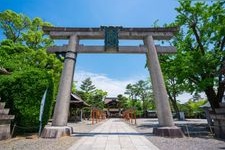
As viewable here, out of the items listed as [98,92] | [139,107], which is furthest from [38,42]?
[139,107]

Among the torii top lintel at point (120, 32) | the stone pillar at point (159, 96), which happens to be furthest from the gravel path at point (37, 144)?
the torii top lintel at point (120, 32)

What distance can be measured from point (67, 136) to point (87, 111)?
40.0m

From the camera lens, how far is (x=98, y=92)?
6606cm

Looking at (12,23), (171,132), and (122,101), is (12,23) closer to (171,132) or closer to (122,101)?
(171,132)

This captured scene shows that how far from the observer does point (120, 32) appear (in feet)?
43.9

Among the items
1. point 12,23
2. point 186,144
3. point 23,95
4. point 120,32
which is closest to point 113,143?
point 186,144

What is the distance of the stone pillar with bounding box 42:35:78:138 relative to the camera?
35.6 ft

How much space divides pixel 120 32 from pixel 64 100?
5.22 metres

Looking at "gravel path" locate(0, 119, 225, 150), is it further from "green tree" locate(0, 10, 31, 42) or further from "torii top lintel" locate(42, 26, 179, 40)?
"green tree" locate(0, 10, 31, 42)

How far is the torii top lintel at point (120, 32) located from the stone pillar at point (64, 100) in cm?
50

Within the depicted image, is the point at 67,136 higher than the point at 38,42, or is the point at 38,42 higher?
the point at 38,42

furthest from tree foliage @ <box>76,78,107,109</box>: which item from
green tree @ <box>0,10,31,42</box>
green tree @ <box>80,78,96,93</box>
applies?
green tree @ <box>0,10,31,42</box>

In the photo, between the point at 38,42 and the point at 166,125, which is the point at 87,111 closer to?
the point at 38,42

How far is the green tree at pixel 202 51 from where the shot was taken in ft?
48.3
